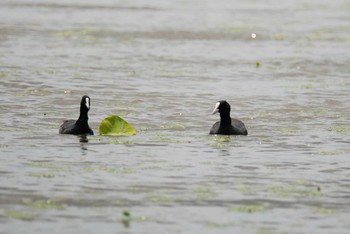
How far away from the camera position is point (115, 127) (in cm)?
2020

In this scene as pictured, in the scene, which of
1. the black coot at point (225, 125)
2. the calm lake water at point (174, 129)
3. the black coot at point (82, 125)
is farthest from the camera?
the black coot at point (225, 125)

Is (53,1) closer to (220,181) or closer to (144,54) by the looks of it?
(144,54)

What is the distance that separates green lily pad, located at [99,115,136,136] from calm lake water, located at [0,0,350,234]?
308 mm

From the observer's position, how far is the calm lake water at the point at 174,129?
1406 cm

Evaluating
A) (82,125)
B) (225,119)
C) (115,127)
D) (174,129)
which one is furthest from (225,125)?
(82,125)

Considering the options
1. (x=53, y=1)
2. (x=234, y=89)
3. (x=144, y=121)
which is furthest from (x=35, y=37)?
(x=53, y=1)

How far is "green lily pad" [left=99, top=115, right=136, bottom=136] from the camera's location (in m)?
20.2

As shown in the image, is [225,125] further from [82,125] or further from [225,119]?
[82,125]

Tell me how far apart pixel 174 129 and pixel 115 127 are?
169 cm

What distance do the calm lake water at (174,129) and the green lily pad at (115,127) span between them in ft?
1.01

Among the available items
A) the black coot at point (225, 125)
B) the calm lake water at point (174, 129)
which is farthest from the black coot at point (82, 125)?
the black coot at point (225, 125)

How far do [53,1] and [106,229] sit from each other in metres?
51.6

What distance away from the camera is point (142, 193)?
596 inches

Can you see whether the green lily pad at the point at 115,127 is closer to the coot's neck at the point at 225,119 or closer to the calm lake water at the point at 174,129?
the calm lake water at the point at 174,129
